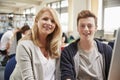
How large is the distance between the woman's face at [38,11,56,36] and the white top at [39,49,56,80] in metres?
0.19

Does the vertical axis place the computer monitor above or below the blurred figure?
above

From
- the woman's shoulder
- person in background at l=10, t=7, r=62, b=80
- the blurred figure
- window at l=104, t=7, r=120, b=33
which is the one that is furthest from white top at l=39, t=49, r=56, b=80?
window at l=104, t=7, r=120, b=33

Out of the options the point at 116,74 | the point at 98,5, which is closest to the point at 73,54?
the point at 116,74

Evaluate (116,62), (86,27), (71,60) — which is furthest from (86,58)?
(116,62)

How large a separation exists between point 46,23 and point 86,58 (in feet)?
1.31

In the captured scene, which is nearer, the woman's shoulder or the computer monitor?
the computer monitor

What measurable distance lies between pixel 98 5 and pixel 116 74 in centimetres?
603

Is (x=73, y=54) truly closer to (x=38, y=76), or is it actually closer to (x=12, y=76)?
(x=38, y=76)

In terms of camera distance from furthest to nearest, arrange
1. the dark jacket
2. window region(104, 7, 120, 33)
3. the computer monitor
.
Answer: window region(104, 7, 120, 33) < the dark jacket < the computer monitor

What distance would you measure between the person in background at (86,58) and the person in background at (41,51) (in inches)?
4.5

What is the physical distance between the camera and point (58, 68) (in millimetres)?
1380

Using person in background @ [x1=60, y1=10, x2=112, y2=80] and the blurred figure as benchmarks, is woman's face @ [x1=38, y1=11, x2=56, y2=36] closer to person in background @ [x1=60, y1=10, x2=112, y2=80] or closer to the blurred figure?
person in background @ [x1=60, y1=10, x2=112, y2=80]

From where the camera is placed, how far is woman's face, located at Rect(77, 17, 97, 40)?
4.21ft

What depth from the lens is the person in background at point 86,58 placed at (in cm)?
127
